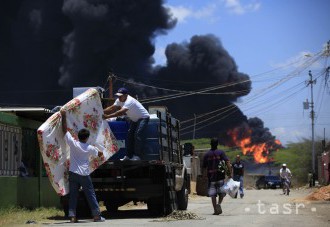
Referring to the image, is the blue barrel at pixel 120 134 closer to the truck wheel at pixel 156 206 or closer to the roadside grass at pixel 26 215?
the truck wheel at pixel 156 206

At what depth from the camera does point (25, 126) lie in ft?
55.7

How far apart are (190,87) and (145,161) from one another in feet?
247

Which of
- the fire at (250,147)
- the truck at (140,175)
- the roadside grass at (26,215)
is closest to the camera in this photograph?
the roadside grass at (26,215)

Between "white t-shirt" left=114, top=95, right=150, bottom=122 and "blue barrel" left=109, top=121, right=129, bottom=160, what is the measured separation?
0.54m

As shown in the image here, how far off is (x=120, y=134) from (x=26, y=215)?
2694 mm

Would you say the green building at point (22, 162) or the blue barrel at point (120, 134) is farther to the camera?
the green building at point (22, 162)

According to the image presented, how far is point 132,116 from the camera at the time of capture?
14.1 metres

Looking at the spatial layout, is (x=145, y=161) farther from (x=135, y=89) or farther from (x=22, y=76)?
(x=22, y=76)

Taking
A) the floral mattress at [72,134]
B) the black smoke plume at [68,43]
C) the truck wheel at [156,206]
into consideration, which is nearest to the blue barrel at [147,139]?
the floral mattress at [72,134]

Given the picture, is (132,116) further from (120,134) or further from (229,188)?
(229,188)

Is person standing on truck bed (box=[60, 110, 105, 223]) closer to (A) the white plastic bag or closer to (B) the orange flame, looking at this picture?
(A) the white plastic bag

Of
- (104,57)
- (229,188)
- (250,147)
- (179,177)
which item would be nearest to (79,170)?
(229,188)

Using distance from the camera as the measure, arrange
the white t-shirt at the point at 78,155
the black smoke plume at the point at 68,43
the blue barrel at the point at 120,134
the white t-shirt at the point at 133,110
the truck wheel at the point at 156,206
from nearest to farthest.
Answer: the white t-shirt at the point at 78,155, the white t-shirt at the point at 133,110, the blue barrel at the point at 120,134, the truck wheel at the point at 156,206, the black smoke plume at the point at 68,43

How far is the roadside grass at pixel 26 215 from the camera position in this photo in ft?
43.8
